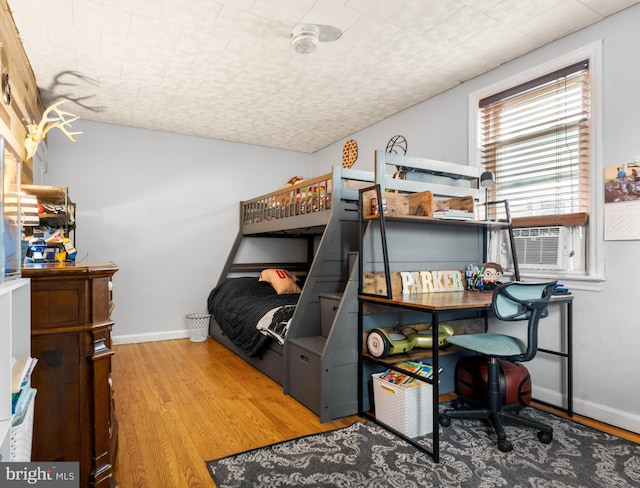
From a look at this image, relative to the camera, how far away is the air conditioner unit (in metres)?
2.61

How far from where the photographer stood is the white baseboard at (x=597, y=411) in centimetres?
225

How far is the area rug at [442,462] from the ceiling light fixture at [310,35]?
2.33 m

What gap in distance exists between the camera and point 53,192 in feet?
8.62

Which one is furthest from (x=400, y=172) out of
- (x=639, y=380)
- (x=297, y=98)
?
(x=639, y=380)

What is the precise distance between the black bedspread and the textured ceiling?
181 centimetres

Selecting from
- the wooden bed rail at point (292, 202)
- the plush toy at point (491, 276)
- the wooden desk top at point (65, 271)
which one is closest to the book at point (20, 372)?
the wooden desk top at point (65, 271)

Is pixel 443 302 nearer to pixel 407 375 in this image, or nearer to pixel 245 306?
pixel 407 375

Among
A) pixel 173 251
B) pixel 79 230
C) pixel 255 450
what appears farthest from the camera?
pixel 173 251

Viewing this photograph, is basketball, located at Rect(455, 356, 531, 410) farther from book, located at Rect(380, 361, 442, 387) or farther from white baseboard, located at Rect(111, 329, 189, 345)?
white baseboard, located at Rect(111, 329, 189, 345)

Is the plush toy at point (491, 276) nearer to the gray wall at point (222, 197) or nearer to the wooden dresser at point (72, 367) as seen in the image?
the gray wall at point (222, 197)

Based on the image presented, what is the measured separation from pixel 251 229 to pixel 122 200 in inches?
55.8

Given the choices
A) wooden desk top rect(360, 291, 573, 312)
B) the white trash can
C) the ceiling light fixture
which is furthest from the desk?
the white trash can

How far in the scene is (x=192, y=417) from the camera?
2.46 meters

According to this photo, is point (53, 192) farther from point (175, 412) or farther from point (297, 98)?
point (297, 98)
